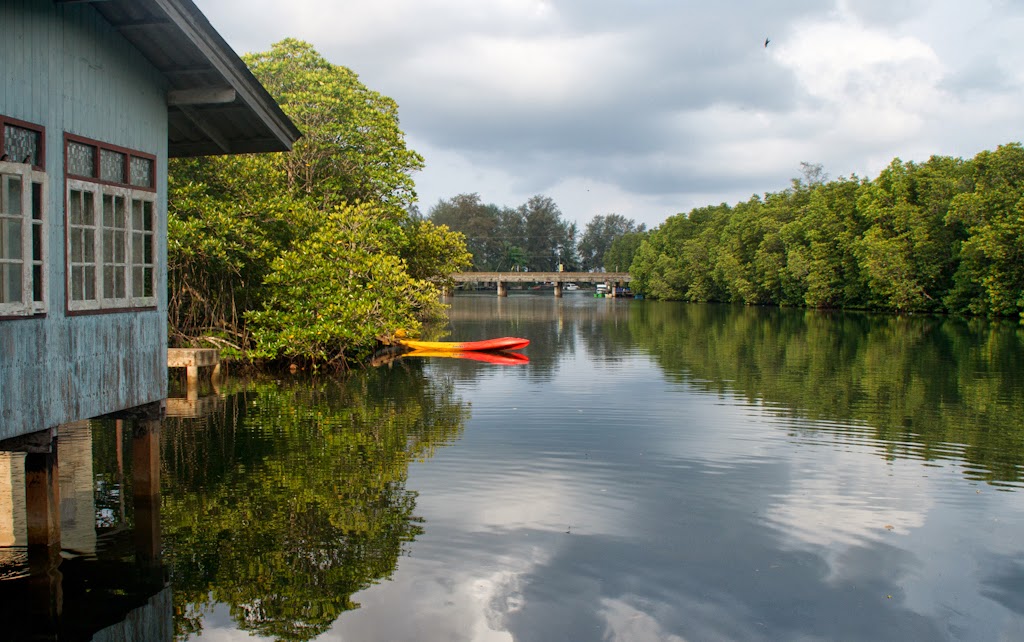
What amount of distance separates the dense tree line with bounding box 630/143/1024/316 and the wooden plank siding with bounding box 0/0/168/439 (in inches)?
2079

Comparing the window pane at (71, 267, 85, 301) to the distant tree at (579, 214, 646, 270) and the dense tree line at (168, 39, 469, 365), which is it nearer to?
the dense tree line at (168, 39, 469, 365)

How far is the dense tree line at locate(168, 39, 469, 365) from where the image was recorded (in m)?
24.4

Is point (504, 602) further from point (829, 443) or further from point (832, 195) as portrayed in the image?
point (832, 195)

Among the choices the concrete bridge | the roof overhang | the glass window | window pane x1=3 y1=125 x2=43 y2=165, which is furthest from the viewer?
the concrete bridge

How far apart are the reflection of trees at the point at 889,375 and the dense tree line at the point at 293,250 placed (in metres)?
10.4

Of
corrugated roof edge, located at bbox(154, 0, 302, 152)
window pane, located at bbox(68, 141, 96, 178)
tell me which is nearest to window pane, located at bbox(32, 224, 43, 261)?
window pane, located at bbox(68, 141, 96, 178)

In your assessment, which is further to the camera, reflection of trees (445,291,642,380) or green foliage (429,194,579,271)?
green foliage (429,194,579,271)

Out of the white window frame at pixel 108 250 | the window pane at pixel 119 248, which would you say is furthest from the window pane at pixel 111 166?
the window pane at pixel 119 248

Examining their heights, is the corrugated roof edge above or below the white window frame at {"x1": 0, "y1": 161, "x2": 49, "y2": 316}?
above

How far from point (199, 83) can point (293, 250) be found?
55.9ft

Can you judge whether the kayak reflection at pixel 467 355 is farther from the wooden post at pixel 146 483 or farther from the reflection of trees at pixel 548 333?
the wooden post at pixel 146 483

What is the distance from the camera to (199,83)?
424 inches

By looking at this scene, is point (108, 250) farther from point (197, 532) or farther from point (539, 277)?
point (539, 277)

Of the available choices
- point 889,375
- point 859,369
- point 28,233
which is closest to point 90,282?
point 28,233
